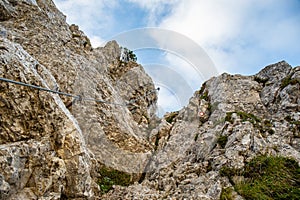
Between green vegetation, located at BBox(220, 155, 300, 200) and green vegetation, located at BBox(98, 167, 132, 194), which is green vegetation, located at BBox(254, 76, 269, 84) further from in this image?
green vegetation, located at BBox(98, 167, 132, 194)

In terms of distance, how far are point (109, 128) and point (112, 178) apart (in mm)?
3541

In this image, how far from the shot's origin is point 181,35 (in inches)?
648

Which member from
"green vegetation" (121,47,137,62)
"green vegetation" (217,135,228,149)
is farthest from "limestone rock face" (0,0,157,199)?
"green vegetation" (217,135,228,149)

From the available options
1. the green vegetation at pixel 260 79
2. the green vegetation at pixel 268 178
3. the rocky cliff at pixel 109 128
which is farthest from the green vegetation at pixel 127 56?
the green vegetation at pixel 268 178

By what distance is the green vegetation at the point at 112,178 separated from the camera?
40.0 ft

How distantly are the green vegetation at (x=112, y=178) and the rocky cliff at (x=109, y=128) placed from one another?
6 cm

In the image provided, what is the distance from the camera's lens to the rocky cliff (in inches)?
319

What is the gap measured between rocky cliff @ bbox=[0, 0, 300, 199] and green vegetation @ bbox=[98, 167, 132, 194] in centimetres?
6

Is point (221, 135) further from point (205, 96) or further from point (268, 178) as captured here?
point (205, 96)

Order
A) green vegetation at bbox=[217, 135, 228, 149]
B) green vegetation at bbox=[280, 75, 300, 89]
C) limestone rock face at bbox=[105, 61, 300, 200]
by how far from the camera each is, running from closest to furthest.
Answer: limestone rock face at bbox=[105, 61, 300, 200]
green vegetation at bbox=[217, 135, 228, 149]
green vegetation at bbox=[280, 75, 300, 89]

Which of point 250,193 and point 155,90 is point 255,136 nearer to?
point 250,193

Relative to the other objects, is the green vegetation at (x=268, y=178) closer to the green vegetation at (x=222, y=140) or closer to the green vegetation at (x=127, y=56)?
the green vegetation at (x=222, y=140)

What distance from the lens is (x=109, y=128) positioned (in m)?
15.1

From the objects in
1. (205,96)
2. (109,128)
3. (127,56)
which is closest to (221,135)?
(109,128)
